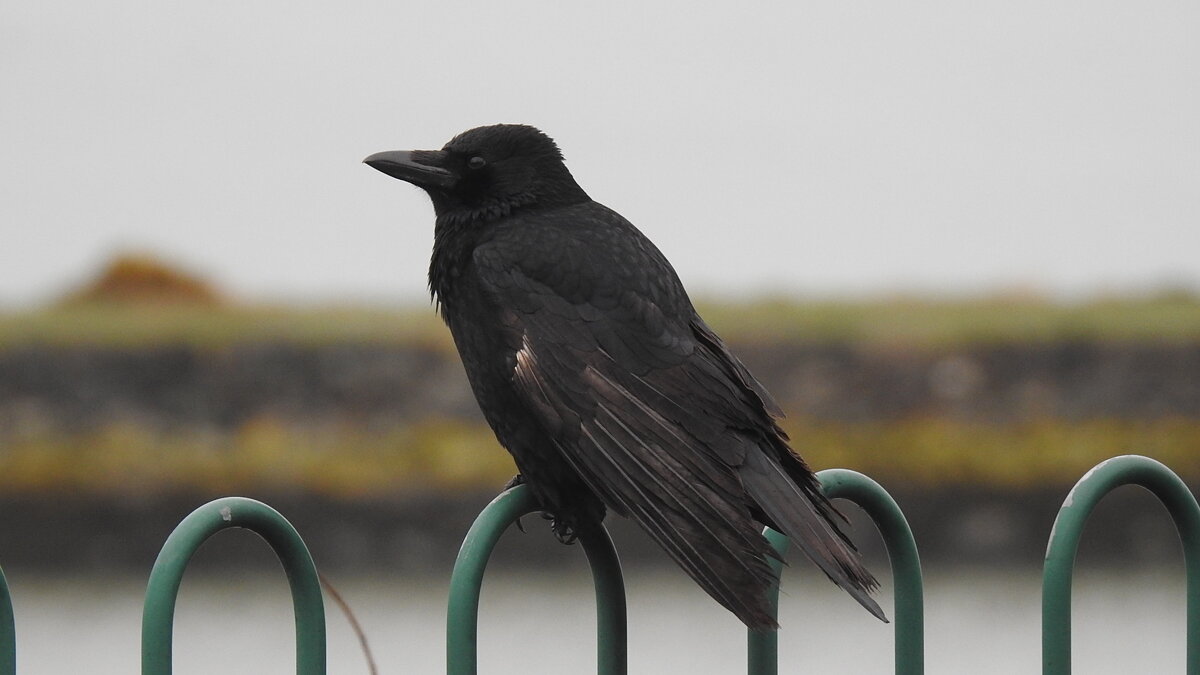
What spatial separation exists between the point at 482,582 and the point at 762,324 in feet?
28.3

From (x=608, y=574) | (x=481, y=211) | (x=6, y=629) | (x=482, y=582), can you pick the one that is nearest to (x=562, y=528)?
(x=608, y=574)

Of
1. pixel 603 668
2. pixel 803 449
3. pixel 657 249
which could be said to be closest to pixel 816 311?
pixel 803 449

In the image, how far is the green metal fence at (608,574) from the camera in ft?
6.85

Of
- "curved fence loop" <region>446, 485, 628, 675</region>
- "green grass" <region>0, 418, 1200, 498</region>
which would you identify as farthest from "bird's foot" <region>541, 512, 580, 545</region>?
"green grass" <region>0, 418, 1200, 498</region>

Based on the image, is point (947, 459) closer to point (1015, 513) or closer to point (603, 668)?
point (1015, 513)

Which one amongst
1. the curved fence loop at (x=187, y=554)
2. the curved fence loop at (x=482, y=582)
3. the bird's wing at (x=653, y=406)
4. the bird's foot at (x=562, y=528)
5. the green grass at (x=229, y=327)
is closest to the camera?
the curved fence loop at (x=187, y=554)

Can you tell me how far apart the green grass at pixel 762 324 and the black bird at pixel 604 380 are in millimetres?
7390

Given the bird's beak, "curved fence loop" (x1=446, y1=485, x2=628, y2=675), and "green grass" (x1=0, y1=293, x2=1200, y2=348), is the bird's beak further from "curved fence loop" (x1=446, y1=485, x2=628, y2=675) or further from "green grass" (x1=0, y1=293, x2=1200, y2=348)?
"green grass" (x1=0, y1=293, x2=1200, y2=348)

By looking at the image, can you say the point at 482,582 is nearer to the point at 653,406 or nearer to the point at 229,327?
the point at 653,406

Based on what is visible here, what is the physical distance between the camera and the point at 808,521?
2.40 m

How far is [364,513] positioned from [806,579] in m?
3.52

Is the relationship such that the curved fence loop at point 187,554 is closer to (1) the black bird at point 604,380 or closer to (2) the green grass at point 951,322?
(1) the black bird at point 604,380

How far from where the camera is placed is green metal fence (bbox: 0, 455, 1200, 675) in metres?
2.09

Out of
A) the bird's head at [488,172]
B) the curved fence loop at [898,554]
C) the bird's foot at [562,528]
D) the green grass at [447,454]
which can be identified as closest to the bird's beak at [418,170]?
the bird's head at [488,172]
